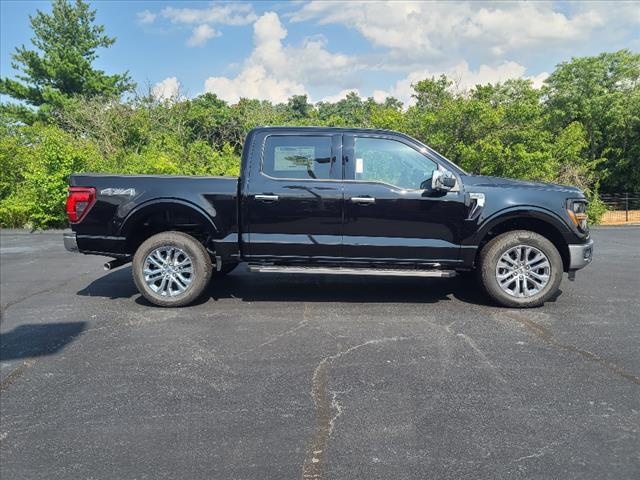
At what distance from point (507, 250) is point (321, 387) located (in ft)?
9.99

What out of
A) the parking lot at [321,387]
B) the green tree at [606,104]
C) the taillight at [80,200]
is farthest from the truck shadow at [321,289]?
the green tree at [606,104]

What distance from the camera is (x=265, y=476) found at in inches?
106

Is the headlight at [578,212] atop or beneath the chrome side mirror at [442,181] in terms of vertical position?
beneath

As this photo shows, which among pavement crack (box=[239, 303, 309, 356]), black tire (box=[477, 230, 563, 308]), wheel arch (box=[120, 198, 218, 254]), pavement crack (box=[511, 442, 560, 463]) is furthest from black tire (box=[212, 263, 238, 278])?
pavement crack (box=[511, 442, 560, 463])

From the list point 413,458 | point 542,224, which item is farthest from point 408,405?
point 542,224

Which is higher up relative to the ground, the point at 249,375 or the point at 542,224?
the point at 542,224

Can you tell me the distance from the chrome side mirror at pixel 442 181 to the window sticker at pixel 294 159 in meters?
1.37

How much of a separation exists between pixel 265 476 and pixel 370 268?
11.2ft

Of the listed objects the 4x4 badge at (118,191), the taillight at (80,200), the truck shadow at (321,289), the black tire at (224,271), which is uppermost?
the 4x4 badge at (118,191)

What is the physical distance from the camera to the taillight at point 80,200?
19.2 ft

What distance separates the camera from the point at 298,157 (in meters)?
5.91

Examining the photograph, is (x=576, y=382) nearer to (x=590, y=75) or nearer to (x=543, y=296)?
(x=543, y=296)

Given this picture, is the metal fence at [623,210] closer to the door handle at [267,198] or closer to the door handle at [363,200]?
the door handle at [363,200]

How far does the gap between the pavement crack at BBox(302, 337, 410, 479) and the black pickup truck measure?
1.69 m
